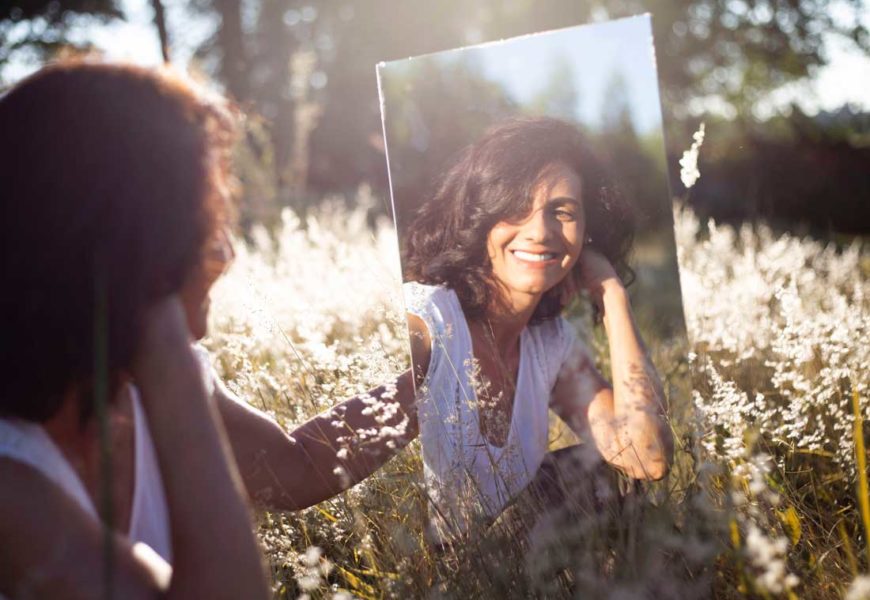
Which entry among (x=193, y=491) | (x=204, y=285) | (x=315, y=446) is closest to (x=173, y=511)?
(x=193, y=491)

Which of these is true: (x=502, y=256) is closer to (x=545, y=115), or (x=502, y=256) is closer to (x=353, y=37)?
(x=545, y=115)

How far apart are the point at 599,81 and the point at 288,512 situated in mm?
1321

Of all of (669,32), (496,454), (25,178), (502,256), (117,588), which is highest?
(669,32)

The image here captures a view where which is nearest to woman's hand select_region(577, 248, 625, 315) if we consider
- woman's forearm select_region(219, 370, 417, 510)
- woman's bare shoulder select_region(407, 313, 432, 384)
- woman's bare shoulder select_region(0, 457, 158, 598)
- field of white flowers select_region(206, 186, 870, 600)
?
field of white flowers select_region(206, 186, 870, 600)

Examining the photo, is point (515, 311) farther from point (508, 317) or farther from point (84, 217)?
point (84, 217)

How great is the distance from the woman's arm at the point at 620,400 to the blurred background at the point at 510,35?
3.50 m

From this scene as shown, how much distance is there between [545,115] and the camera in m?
1.99

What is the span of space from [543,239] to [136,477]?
107 cm

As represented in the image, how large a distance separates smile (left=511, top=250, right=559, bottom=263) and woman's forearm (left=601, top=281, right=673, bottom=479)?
153 millimetres

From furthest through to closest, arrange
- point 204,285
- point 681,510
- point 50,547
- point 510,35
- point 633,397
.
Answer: point 510,35
point 633,397
point 681,510
point 204,285
point 50,547

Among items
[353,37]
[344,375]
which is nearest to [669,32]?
[353,37]

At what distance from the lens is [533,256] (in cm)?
209

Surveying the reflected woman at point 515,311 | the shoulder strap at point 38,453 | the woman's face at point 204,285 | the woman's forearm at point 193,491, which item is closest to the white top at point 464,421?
the reflected woman at point 515,311

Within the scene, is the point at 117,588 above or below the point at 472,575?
above
